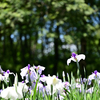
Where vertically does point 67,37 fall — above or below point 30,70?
above

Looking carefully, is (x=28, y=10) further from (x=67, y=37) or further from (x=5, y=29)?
(x=67, y=37)

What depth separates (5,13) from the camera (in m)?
11.5

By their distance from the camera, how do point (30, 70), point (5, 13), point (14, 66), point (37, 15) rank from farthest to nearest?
point (14, 66), point (37, 15), point (5, 13), point (30, 70)

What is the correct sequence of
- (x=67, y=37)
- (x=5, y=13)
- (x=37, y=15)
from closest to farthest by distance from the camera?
(x=5, y=13)
(x=67, y=37)
(x=37, y=15)

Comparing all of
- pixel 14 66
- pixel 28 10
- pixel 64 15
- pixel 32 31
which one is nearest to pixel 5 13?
pixel 28 10

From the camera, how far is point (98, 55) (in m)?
19.5

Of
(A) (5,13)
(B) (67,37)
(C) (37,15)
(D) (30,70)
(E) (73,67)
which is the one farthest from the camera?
(E) (73,67)

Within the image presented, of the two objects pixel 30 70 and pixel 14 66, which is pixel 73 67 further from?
pixel 30 70

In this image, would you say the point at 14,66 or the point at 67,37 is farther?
the point at 14,66

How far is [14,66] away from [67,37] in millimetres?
8607

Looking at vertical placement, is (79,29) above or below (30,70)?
above

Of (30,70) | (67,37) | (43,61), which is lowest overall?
(30,70)

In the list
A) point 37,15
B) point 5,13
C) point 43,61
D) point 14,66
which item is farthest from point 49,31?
point 43,61

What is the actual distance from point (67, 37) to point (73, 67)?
374 inches
